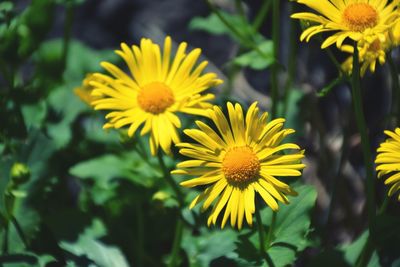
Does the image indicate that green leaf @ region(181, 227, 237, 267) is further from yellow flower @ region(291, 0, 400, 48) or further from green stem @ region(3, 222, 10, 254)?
yellow flower @ region(291, 0, 400, 48)

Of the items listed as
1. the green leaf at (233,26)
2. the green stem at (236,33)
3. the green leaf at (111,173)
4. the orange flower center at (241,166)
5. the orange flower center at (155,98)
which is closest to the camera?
the orange flower center at (241,166)

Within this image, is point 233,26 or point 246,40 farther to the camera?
point 233,26

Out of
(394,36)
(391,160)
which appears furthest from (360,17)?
(391,160)

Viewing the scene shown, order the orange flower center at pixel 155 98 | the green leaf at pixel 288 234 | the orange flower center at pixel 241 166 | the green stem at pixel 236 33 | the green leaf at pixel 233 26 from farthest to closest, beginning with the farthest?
the green leaf at pixel 233 26
the green stem at pixel 236 33
the orange flower center at pixel 155 98
the green leaf at pixel 288 234
the orange flower center at pixel 241 166

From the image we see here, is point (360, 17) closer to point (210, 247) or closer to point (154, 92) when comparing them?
point (154, 92)

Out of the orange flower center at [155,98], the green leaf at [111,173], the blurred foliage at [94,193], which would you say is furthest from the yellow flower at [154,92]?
the green leaf at [111,173]

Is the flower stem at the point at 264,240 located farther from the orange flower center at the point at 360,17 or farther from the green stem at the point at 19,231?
the green stem at the point at 19,231

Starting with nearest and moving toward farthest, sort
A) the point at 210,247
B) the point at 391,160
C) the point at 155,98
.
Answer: the point at 391,160 < the point at 155,98 < the point at 210,247
